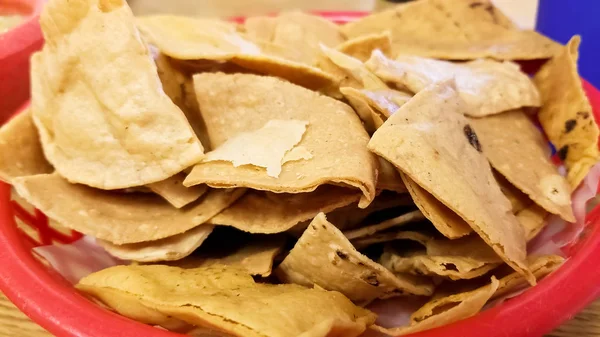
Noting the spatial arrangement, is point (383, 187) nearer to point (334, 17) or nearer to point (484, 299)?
point (484, 299)

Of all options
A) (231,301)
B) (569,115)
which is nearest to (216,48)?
(231,301)

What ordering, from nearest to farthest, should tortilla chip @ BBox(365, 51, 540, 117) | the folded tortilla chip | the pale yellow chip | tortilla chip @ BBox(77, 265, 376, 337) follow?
tortilla chip @ BBox(77, 265, 376, 337), the pale yellow chip, tortilla chip @ BBox(365, 51, 540, 117), the folded tortilla chip

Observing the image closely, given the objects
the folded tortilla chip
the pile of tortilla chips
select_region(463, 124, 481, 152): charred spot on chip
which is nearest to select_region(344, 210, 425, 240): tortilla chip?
the pile of tortilla chips

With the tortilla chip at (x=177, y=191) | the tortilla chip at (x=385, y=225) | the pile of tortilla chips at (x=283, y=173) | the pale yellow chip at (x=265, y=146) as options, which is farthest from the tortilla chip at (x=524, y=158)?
the tortilla chip at (x=177, y=191)

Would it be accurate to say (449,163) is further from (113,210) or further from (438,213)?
(113,210)

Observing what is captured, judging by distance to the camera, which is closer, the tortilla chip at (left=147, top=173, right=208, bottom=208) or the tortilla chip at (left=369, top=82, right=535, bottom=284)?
the tortilla chip at (left=369, top=82, right=535, bottom=284)

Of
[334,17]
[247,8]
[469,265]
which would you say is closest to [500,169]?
[469,265]

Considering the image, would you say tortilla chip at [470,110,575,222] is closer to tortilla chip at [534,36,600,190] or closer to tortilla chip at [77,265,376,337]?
tortilla chip at [534,36,600,190]
